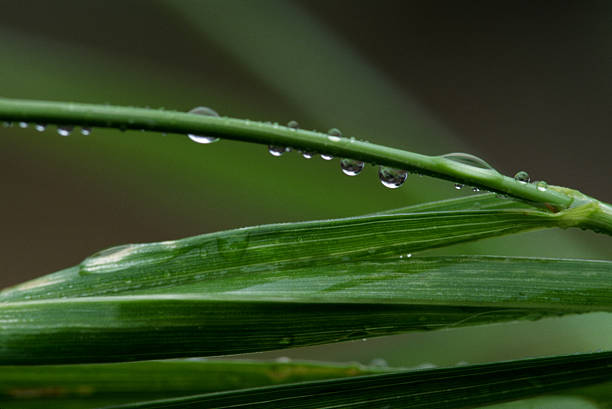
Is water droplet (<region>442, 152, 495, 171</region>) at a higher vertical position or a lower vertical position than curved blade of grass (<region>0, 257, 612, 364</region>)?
higher

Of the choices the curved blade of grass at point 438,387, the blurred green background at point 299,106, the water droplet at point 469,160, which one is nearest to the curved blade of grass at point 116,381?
the curved blade of grass at point 438,387

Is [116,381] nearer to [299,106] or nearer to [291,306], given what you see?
[291,306]

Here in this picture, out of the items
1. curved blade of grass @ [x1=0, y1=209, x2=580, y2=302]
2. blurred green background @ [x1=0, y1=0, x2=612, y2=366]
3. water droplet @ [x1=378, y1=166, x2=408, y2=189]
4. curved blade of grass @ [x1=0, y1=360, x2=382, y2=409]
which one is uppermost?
blurred green background @ [x1=0, y1=0, x2=612, y2=366]

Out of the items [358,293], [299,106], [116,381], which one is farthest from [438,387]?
[299,106]

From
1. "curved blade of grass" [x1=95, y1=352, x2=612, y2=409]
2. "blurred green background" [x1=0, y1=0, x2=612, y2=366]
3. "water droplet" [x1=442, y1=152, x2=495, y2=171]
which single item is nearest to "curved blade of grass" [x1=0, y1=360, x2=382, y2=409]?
"curved blade of grass" [x1=95, y1=352, x2=612, y2=409]

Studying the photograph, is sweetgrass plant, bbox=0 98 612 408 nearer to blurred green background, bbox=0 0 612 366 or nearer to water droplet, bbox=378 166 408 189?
water droplet, bbox=378 166 408 189

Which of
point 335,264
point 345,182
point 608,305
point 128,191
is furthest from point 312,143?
point 128,191
